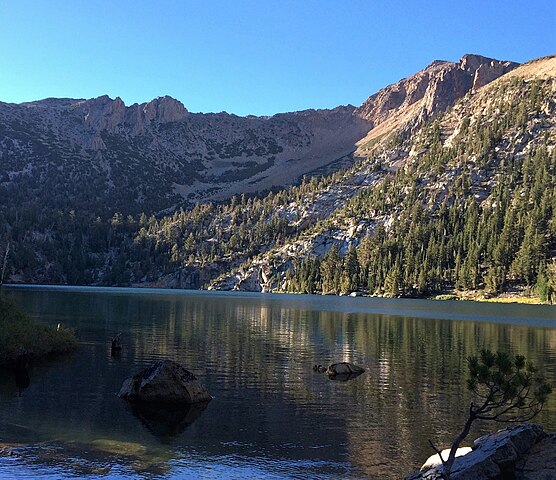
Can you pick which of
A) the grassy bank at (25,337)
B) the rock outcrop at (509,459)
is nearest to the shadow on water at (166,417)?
the rock outcrop at (509,459)

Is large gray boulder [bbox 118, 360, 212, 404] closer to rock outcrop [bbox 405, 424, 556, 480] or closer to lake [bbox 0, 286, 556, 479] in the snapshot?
lake [bbox 0, 286, 556, 479]

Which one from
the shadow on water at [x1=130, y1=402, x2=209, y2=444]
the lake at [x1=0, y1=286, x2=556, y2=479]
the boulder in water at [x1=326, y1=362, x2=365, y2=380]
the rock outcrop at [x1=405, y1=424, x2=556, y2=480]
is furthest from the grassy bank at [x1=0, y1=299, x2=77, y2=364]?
the rock outcrop at [x1=405, y1=424, x2=556, y2=480]

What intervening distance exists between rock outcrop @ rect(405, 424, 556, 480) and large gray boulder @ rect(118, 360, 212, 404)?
19429mm

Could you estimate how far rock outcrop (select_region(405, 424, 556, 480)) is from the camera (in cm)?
2031

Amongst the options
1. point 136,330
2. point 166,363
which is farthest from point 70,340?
point 166,363

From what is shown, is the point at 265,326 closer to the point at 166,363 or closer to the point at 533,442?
the point at 166,363

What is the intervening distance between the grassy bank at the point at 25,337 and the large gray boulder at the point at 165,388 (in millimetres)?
17511

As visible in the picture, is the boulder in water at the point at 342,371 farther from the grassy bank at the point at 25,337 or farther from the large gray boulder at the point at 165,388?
the grassy bank at the point at 25,337

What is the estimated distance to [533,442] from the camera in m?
22.5

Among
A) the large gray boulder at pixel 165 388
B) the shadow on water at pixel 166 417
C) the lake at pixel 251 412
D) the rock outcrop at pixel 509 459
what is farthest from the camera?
the large gray boulder at pixel 165 388

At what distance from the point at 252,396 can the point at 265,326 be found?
177 feet

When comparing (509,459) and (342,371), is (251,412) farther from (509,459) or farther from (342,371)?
(509,459)

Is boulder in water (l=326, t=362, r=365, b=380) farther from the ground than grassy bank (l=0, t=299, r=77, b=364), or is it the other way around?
grassy bank (l=0, t=299, r=77, b=364)

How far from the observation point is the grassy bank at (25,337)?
5075 cm
